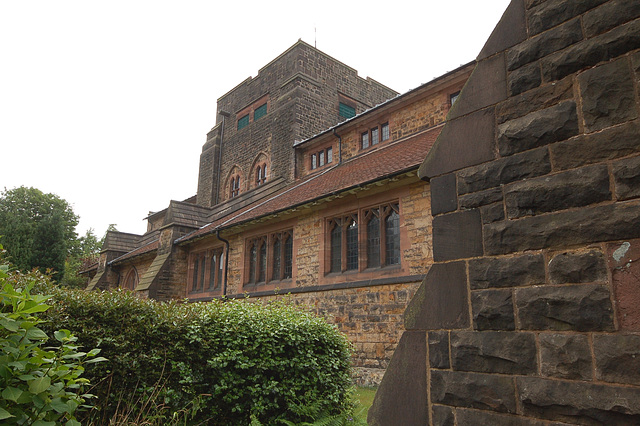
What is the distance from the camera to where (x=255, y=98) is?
26.2 meters

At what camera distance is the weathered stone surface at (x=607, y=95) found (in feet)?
7.86

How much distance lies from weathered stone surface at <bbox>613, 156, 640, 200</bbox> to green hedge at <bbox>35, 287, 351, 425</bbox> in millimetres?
3842

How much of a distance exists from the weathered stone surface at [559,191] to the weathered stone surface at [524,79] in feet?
2.13

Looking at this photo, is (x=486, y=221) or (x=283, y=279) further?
(x=283, y=279)

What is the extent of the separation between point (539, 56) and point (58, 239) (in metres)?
32.7

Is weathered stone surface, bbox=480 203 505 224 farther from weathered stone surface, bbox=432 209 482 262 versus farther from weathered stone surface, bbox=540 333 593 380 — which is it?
weathered stone surface, bbox=540 333 593 380

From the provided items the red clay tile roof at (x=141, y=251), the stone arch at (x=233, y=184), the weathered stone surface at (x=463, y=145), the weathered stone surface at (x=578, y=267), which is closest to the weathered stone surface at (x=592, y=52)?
the weathered stone surface at (x=463, y=145)

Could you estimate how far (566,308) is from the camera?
93.8 inches

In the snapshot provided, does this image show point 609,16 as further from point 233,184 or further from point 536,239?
point 233,184

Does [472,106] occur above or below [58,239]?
below

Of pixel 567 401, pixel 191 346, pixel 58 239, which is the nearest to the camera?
pixel 567 401

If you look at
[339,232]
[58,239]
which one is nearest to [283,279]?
[339,232]

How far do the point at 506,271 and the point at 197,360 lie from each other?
390 centimetres

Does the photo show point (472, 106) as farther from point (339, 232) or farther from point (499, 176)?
point (339, 232)
